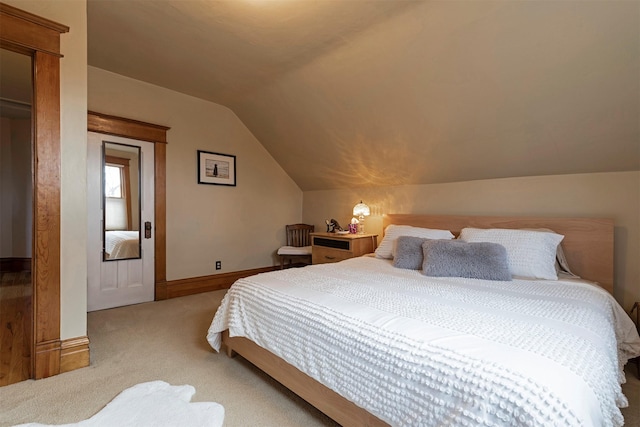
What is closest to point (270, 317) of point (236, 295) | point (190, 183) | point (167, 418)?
point (236, 295)

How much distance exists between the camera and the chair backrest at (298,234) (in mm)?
4836

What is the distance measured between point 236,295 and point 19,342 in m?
1.89

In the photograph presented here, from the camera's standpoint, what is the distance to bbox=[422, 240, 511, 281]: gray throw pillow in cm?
215

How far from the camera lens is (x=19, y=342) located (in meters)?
2.37

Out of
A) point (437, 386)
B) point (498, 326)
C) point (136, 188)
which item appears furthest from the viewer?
point (136, 188)

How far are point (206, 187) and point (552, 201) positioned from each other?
3.78 metres

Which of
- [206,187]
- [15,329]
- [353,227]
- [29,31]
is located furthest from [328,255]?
[29,31]

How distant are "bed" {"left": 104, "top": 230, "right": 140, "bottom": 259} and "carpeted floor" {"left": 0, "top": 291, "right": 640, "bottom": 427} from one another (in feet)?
2.74

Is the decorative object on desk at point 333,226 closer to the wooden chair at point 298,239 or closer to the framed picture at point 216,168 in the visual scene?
the wooden chair at point 298,239

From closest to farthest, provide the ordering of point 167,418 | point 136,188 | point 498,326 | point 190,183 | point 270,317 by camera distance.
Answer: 1. point 498,326
2. point 167,418
3. point 270,317
4. point 136,188
5. point 190,183

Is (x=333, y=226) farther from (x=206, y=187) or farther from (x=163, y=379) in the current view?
(x=163, y=379)

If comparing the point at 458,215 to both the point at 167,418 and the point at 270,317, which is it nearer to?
the point at 270,317

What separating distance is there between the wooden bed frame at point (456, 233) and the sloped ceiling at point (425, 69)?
1.51 ft

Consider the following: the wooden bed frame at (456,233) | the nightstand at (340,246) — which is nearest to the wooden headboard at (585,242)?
the wooden bed frame at (456,233)
